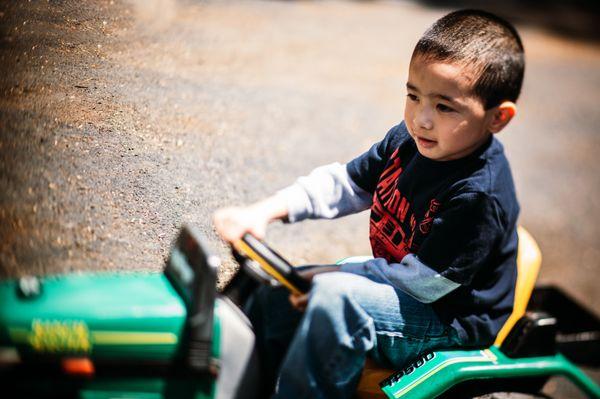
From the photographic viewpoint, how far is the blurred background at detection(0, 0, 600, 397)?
1139mm

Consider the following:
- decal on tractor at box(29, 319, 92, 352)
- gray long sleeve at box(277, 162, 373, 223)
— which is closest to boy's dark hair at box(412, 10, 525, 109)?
gray long sleeve at box(277, 162, 373, 223)

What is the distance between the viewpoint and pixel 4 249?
1.07 meters

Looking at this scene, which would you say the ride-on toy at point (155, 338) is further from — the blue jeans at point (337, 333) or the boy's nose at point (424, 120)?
the boy's nose at point (424, 120)

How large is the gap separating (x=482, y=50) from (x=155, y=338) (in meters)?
0.98

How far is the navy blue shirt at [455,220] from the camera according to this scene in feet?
4.45

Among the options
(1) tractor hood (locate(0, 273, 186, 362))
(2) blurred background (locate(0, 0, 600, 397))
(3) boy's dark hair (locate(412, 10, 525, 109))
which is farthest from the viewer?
(3) boy's dark hair (locate(412, 10, 525, 109))

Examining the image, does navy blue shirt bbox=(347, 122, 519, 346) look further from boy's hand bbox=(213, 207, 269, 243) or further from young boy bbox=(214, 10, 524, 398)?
boy's hand bbox=(213, 207, 269, 243)

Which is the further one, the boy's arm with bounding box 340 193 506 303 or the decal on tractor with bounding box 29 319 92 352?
the boy's arm with bounding box 340 193 506 303

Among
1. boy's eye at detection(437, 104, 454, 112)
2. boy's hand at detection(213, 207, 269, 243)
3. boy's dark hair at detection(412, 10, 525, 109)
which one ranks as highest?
boy's dark hair at detection(412, 10, 525, 109)

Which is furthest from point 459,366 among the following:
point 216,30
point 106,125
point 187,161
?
point 216,30

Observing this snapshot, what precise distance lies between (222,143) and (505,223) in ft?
2.70

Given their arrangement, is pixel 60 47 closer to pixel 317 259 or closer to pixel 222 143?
pixel 222 143

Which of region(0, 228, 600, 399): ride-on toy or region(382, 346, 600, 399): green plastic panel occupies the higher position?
region(0, 228, 600, 399): ride-on toy

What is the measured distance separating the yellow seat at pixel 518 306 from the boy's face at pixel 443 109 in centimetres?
46
